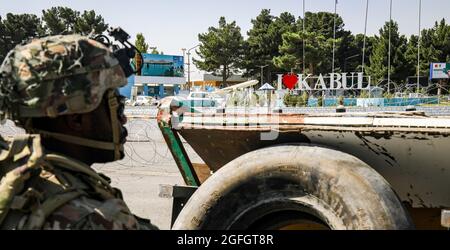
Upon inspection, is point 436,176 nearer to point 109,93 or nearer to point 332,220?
point 332,220

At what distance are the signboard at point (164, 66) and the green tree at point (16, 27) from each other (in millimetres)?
17274

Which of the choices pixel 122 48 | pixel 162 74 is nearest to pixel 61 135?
pixel 122 48

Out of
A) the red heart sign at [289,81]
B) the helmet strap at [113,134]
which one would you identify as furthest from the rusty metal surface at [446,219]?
the red heart sign at [289,81]

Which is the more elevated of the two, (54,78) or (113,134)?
(54,78)

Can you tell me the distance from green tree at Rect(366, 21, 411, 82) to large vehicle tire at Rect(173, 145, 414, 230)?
5093cm

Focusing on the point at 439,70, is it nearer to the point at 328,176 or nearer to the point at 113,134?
the point at 328,176

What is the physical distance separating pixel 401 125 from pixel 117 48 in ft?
5.49

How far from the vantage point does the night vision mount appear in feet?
6.81

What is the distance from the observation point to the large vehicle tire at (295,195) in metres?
2.64

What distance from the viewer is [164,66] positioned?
69188 millimetres

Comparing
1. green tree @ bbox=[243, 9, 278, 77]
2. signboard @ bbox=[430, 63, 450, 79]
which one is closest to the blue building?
green tree @ bbox=[243, 9, 278, 77]

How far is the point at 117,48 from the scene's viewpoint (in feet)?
7.04

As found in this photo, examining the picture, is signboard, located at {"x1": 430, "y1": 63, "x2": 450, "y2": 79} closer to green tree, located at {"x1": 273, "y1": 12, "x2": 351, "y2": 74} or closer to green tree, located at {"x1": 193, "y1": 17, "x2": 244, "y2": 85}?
green tree, located at {"x1": 273, "y1": 12, "x2": 351, "y2": 74}
